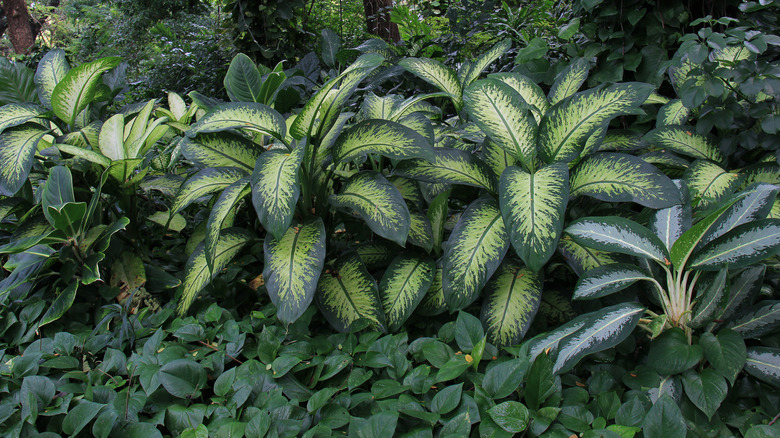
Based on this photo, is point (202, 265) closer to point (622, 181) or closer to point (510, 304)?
point (510, 304)

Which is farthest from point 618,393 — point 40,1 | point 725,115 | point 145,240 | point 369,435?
point 40,1

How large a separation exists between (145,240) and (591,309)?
1.90 meters

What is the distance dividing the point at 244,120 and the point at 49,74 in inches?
48.0

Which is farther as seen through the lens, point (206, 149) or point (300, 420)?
point (206, 149)

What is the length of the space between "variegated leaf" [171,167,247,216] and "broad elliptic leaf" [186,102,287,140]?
0.49 ft

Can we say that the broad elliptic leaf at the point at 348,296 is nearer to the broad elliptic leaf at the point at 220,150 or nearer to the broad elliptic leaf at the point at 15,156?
the broad elliptic leaf at the point at 220,150

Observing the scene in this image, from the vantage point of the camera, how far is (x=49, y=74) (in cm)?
211

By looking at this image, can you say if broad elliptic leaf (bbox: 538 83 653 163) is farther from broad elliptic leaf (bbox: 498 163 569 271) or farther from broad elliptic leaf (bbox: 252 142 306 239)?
broad elliptic leaf (bbox: 252 142 306 239)

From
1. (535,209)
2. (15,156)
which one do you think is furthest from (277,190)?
(15,156)

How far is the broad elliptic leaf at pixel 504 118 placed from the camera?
147 cm

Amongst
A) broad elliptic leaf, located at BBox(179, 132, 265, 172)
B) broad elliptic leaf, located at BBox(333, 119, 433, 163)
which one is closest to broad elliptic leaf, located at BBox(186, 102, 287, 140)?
broad elliptic leaf, located at BBox(179, 132, 265, 172)

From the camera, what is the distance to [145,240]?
7.04 feet

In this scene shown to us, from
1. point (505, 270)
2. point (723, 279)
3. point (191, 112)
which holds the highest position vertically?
point (191, 112)

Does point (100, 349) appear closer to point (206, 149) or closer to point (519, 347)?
point (206, 149)
